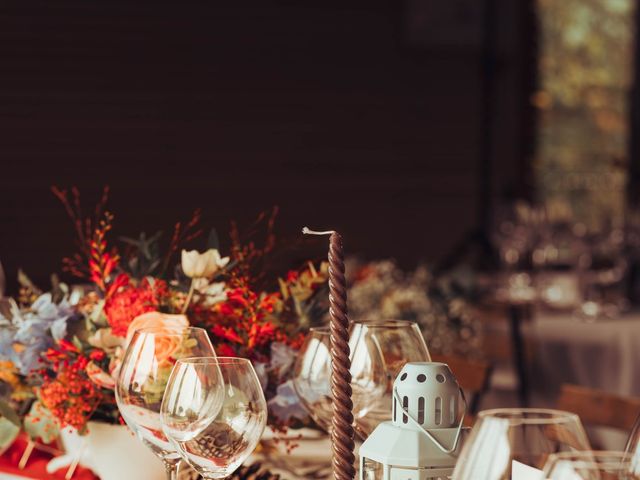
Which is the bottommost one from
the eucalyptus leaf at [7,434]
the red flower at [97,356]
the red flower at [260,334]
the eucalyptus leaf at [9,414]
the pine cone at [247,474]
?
the pine cone at [247,474]

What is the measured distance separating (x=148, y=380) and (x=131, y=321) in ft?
0.80

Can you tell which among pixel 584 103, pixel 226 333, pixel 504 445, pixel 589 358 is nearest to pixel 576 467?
pixel 504 445

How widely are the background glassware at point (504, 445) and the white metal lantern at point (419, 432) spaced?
226 millimetres

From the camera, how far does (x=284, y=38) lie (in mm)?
6676

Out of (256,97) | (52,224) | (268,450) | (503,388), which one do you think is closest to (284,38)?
(256,97)

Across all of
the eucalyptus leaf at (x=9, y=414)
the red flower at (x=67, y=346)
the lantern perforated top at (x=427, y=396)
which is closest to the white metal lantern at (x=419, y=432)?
the lantern perforated top at (x=427, y=396)

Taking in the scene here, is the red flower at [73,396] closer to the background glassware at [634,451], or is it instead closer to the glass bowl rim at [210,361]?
the glass bowl rim at [210,361]

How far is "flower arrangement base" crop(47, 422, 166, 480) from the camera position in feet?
4.62

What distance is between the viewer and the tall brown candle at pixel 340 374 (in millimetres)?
1008

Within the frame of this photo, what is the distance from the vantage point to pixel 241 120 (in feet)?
21.5

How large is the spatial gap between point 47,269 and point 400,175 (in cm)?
230

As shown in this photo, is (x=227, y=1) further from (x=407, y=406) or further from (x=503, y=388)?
(x=407, y=406)

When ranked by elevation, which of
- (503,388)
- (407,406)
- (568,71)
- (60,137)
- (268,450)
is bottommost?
(503,388)

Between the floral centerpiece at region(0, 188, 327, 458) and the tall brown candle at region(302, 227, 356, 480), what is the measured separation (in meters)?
0.36
